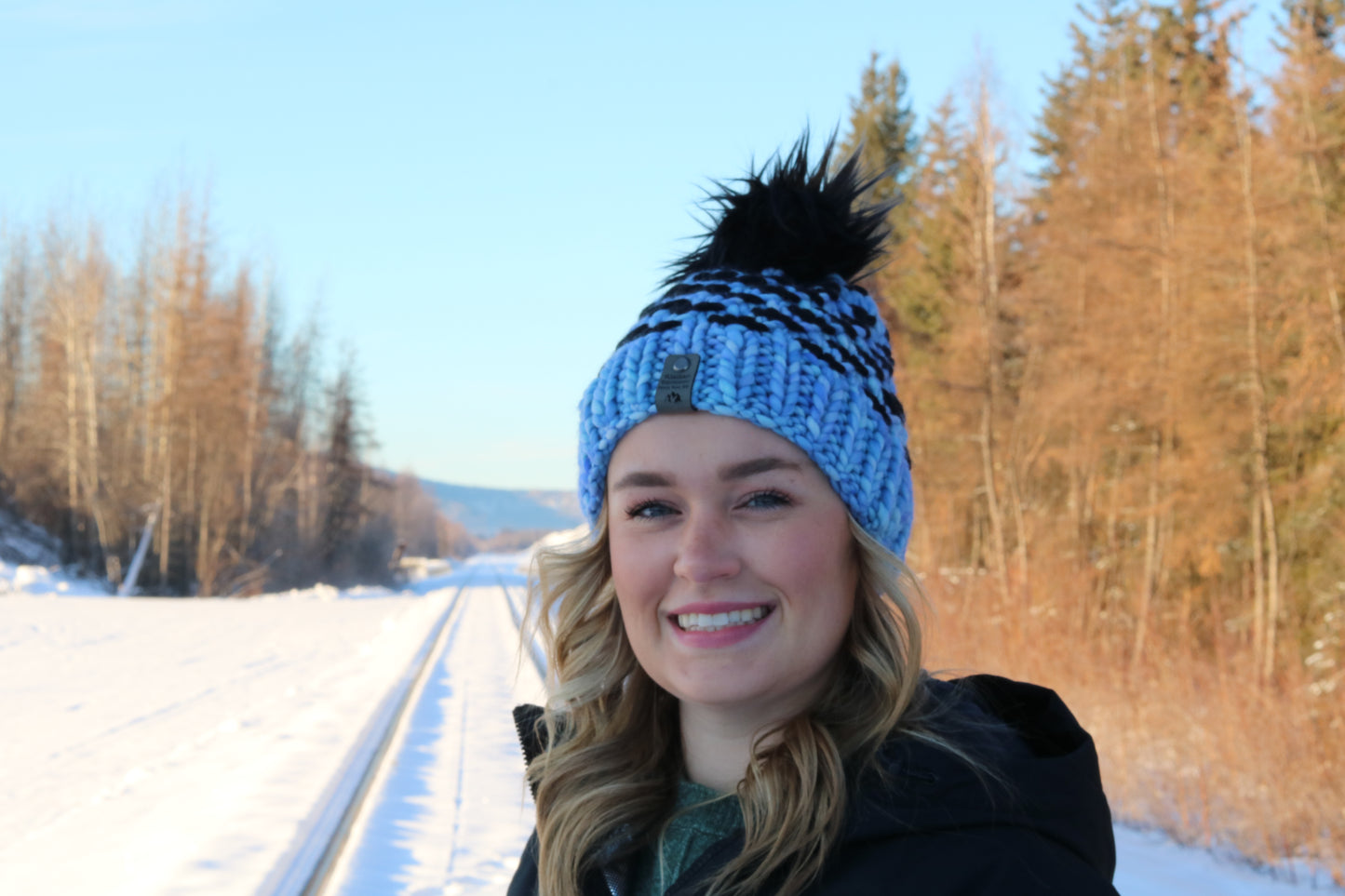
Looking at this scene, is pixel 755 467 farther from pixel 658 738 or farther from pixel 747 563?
pixel 658 738

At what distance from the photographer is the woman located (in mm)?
1545

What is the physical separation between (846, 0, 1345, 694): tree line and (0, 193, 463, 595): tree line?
2286 centimetres

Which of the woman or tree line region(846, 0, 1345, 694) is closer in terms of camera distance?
the woman

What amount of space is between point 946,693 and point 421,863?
3.78m

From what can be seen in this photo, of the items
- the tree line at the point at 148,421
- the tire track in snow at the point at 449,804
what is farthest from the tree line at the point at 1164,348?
the tree line at the point at 148,421

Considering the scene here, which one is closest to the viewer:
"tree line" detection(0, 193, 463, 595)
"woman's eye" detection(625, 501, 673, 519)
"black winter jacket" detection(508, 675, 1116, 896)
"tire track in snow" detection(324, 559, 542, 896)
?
"black winter jacket" detection(508, 675, 1116, 896)

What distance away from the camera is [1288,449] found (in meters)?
14.4

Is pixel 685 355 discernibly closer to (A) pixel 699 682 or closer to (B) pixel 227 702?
(A) pixel 699 682

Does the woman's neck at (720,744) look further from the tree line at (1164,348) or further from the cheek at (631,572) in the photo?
the tree line at (1164,348)

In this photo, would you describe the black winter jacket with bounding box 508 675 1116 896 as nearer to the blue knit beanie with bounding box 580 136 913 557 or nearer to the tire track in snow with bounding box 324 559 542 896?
the blue knit beanie with bounding box 580 136 913 557

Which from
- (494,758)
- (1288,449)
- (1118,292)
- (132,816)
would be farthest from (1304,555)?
(132,816)

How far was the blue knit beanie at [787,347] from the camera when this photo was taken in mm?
1777

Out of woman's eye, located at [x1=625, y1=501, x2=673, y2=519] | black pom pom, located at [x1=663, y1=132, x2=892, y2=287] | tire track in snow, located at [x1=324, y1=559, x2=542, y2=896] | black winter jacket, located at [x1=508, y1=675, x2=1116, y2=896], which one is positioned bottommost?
tire track in snow, located at [x1=324, y1=559, x2=542, y2=896]

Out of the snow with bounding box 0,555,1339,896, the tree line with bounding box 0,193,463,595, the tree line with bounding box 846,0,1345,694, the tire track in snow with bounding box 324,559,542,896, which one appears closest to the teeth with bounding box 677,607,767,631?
the tire track in snow with bounding box 324,559,542,896
